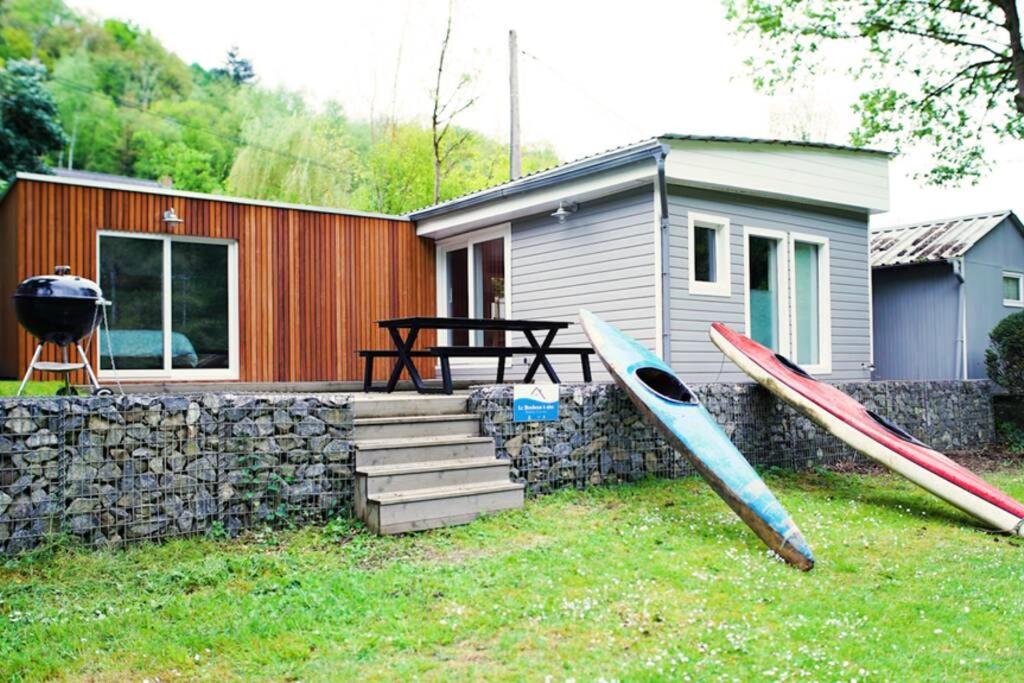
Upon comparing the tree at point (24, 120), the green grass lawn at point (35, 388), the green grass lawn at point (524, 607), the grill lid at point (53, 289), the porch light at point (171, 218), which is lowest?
the green grass lawn at point (524, 607)

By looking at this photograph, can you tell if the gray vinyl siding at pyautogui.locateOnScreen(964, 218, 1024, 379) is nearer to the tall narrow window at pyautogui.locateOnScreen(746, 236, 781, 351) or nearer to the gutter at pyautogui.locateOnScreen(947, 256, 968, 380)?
the gutter at pyautogui.locateOnScreen(947, 256, 968, 380)

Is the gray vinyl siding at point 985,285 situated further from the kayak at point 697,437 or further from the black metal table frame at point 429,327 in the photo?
the black metal table frame at point 429,327

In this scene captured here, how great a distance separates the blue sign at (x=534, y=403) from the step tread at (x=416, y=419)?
0.33 m

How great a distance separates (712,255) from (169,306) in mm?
5973

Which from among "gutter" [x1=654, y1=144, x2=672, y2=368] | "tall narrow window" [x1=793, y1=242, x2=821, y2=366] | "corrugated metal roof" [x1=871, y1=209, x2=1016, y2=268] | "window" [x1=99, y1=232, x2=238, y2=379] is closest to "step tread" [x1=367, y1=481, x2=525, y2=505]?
"gutter" [x1=654, y1=144, x2=672, y2=368]

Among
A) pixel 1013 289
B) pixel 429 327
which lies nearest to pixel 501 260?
pixel 429 327

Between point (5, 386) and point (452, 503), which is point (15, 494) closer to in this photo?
point (452, 503)

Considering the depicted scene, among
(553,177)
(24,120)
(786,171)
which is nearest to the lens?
(553,177)

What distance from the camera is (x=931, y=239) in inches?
478

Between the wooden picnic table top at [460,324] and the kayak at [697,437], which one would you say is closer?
the kayak at [697,437]

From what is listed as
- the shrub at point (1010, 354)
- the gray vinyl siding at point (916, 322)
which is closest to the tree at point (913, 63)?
the gray vinyl siding at point (916, 322)

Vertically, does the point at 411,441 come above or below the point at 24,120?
below

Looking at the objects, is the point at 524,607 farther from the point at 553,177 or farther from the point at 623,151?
the point at 553,177

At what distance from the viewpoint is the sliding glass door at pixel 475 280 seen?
9.94 meters
